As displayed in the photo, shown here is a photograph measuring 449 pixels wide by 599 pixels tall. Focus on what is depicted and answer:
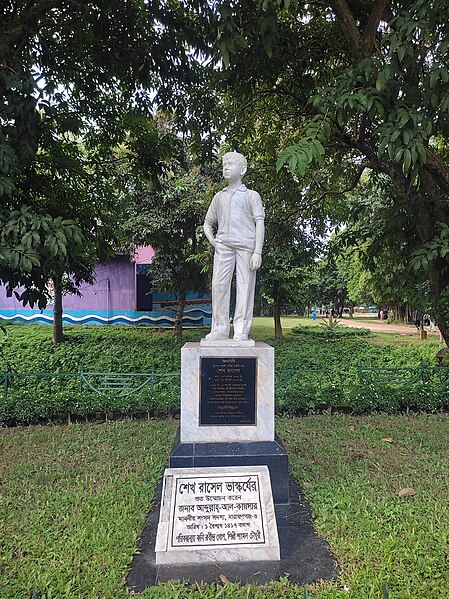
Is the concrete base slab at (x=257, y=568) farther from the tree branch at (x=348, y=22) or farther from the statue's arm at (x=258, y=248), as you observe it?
the tree branch at (x=348, y=22)

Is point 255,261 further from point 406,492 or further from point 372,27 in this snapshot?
point 372,27

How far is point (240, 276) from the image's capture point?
15.6 ft

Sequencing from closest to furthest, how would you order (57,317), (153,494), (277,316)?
(153,494)
(57,317)
(277,316)

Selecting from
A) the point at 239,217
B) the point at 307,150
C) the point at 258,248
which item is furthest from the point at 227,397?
the point at 307,150

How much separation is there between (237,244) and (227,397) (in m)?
1.57

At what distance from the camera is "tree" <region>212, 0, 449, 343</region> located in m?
4.43

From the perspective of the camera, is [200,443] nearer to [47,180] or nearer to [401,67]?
[47,180]

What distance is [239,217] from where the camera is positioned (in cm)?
473

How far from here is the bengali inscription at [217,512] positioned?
329 cm

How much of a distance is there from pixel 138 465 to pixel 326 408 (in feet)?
11.9

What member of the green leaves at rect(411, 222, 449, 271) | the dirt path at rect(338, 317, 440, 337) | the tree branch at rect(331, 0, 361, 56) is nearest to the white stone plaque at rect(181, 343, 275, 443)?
the green leaves at rect(411, 222, 449, 271)

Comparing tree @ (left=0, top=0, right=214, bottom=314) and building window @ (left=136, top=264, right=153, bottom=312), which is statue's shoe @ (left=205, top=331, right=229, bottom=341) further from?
building window @ (left=136, top=264, right=153, bottom=312)

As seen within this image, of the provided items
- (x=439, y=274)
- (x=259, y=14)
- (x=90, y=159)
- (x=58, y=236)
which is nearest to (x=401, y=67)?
(x=259, y=14)

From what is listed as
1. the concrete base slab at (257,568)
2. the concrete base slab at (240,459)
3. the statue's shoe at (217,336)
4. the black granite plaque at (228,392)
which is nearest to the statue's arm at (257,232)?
the statue's shoe at (217,336)
